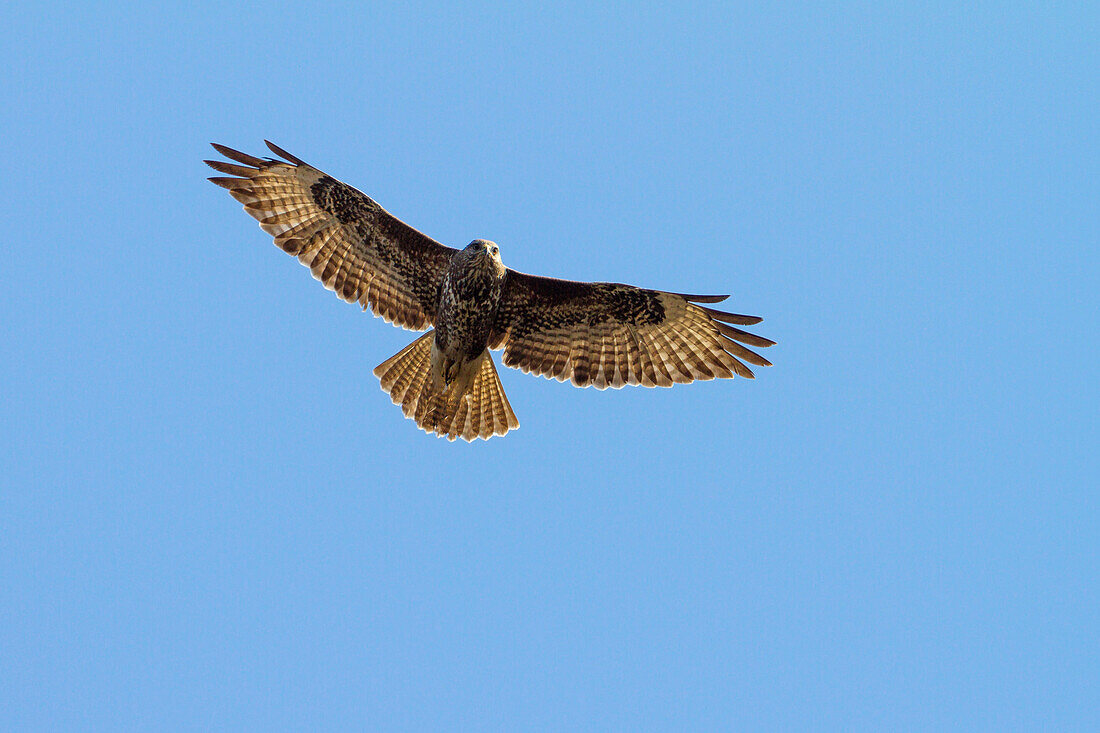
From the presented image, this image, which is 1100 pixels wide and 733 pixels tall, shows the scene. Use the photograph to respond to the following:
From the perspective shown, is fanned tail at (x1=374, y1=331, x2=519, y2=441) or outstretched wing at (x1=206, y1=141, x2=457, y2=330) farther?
fanned tail at (x1=374, y1=331, x2=519, y2=441)

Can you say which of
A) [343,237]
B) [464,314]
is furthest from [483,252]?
[343,237]

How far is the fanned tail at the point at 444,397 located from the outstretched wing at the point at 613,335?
1.33 feet

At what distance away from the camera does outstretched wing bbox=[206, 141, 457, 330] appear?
12.0m

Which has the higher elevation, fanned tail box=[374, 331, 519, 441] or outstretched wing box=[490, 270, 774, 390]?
outstretched wing box=[490, 270, 774, 390]

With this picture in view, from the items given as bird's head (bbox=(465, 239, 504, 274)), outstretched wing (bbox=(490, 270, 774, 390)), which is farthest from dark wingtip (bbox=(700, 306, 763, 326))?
bird's head (bbox=(465, 239, 504, 274))

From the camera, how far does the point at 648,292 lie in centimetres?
1212

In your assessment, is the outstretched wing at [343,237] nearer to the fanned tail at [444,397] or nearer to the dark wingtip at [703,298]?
the fanned tail at [444,397]

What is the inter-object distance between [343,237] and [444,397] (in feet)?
6.87

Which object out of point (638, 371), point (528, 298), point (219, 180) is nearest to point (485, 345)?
point (528, 298)

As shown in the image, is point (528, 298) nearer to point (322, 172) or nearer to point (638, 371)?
point (638, 371)

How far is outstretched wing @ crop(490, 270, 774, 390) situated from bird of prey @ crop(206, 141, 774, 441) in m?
0.01

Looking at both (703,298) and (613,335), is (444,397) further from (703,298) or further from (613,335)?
(703,298)

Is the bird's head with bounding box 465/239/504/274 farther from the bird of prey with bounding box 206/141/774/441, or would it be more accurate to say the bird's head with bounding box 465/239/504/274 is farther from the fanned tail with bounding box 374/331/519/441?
the fanned tail with bounding box 374/331/519/441

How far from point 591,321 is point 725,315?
4.93ft
